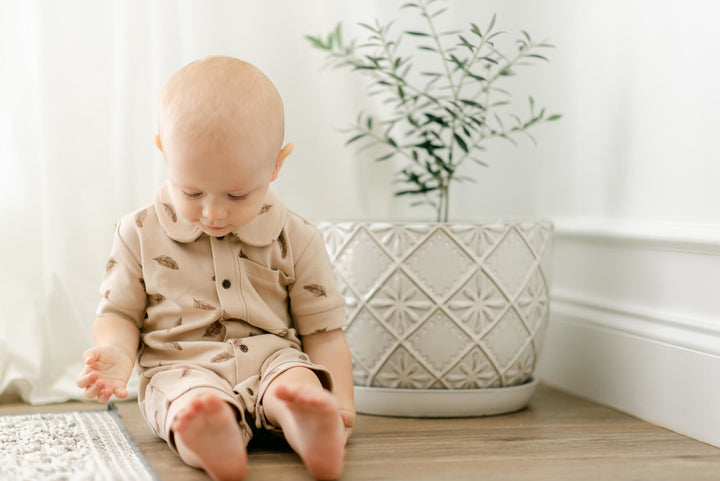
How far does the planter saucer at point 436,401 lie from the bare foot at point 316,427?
0.37 m

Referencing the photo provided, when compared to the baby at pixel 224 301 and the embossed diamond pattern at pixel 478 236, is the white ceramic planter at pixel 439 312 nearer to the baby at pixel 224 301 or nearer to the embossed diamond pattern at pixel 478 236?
the embossed diamond pattern at pixel 478 236

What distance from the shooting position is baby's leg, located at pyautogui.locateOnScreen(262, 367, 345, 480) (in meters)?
0.87

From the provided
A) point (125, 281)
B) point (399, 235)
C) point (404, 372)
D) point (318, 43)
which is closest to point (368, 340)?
point (404, 372)

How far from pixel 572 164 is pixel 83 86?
2.88 feet

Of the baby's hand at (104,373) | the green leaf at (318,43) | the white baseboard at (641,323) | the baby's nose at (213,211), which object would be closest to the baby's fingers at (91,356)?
the baby's hand at (104,373)

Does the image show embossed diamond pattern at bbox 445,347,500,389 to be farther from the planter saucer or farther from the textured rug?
the textured rug

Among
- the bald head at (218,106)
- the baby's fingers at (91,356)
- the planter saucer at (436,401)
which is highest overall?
the bald head at (218,106)

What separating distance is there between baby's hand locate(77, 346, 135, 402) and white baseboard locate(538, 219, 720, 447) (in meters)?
0.78

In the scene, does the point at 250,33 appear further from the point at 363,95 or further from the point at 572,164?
the point at 572,164

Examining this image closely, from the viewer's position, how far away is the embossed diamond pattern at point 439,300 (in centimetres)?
125

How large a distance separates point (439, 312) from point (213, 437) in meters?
0.49

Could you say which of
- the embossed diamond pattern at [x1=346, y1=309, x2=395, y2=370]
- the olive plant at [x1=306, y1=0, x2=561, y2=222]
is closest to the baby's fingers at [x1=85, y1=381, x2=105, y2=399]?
the embossed diamond pattern at [x1=346, y1=309, x2=395, y2=370]

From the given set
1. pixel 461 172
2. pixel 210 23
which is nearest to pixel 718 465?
pixel 461 172

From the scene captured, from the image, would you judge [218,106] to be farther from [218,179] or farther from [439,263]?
[439,263]
